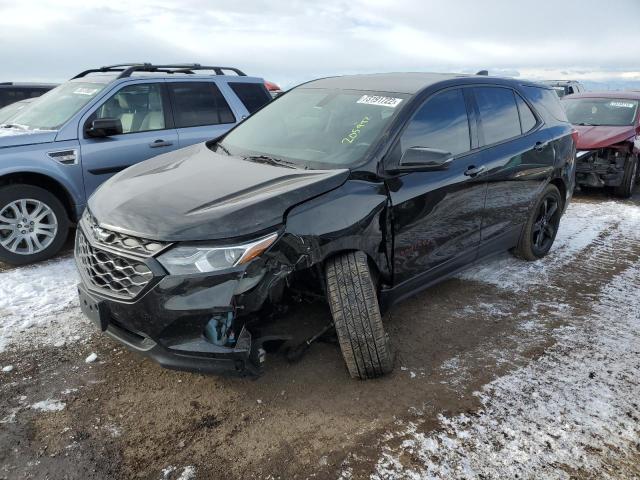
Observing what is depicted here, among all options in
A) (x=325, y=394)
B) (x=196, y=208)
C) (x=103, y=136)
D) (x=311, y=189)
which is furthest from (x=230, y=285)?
(x=103, y=136)

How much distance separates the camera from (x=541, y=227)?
16.5ft

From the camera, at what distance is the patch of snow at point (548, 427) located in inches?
93.0

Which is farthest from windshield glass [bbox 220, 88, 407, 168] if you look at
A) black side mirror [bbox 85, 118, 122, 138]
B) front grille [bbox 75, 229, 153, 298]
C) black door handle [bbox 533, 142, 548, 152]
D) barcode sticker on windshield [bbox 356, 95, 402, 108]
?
black door handle [bbox 533, 142, 548, 152]

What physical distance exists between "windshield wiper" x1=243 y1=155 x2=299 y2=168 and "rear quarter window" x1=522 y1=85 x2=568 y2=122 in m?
2.69

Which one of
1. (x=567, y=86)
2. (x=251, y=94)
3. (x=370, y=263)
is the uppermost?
(x=251, y=94)

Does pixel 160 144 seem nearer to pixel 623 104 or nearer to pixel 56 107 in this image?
pixel 56 107

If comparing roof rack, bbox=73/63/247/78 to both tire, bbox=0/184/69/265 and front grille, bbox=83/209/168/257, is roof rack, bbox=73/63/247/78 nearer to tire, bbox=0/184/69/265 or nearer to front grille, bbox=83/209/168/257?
tire, bbox=0/184/69/265

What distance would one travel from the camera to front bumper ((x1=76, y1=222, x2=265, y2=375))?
2424 millimetres

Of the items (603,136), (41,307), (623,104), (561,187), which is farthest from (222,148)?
(623,104)

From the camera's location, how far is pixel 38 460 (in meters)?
2.40

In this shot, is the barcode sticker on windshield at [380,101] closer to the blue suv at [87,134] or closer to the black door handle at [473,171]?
the black door handle at [473,171]

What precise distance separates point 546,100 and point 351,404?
3793mm

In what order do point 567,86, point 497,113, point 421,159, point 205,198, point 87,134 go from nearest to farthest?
point 205,198 → point 421,159 → point 497,113 → point 87,134 → point 567,86

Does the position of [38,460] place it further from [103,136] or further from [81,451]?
[103,136]
